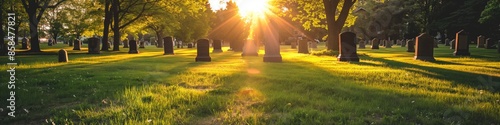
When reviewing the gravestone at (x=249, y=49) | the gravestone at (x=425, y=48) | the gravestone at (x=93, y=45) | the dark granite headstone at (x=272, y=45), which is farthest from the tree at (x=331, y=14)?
the gravestone at (x=93, y=45)

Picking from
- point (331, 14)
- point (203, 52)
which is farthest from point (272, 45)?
point (331, 14)

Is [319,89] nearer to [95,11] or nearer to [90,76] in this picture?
[90,76]

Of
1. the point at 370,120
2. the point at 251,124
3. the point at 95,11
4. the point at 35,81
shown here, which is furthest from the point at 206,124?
the point at 95,11

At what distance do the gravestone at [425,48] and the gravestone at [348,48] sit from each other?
10.5 ft

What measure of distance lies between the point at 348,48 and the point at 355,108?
1030 cm

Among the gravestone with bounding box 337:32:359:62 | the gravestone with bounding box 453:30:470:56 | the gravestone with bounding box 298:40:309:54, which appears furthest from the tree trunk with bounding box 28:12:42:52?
the gravestone with bounding box 453:30:470:56

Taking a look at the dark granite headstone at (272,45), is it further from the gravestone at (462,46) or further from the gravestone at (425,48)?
the gravestone at (462,46)

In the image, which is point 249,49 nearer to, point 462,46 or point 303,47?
point 303,47

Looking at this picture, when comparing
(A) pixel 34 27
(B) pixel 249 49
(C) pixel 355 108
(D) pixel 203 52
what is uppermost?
(A) pixel 34 27

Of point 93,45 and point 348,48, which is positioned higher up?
point 93,45

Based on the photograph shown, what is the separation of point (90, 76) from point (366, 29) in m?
61.8

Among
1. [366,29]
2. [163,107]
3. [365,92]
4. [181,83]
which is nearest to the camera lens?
[163,107]

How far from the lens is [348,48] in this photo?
46.6 ft

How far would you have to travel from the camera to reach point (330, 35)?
67.3ft
